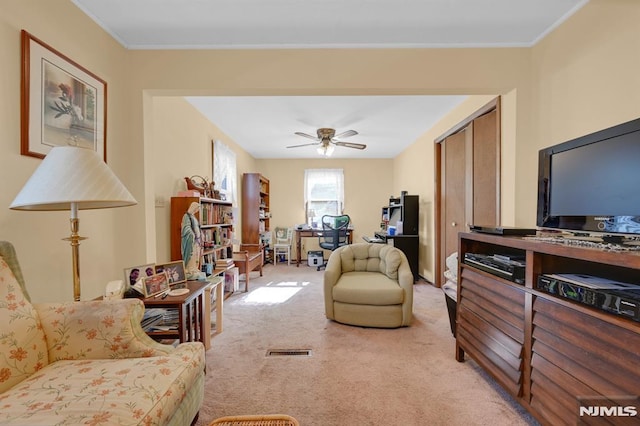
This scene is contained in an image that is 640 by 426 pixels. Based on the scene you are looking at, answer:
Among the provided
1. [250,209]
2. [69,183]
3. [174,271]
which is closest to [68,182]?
[69,183]

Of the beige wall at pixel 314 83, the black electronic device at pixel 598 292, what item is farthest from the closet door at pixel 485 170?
the black electronic device at pixel 598 292

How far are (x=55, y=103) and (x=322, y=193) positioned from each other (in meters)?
4.88

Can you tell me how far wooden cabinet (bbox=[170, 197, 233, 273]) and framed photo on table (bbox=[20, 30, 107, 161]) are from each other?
3.18ft

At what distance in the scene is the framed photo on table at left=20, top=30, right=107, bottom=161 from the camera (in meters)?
1.38

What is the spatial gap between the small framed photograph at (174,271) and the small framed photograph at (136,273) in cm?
8

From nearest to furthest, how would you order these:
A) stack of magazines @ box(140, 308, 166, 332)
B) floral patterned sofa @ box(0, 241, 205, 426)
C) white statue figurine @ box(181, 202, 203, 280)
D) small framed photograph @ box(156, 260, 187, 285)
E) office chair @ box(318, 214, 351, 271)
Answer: floral patterned sofa @ box(0, 241, 205, 426) < stack of magazines @ box(140, 308, 166, 332) < small framed photograph @ box(156, 260, 187, 285) < white statue figurine @ box(181, 202, 203, 280) < office chair @ box(318, 214, 351, 271)

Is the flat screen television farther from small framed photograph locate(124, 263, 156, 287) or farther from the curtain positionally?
the curtain

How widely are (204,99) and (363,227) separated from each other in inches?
164

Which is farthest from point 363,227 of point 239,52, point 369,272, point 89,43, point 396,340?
point 89,43

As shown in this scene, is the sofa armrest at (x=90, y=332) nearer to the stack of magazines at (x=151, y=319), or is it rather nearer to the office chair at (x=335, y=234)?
the stack of magazines at (x=151, y=319)

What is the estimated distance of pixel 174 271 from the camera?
2.00 meters

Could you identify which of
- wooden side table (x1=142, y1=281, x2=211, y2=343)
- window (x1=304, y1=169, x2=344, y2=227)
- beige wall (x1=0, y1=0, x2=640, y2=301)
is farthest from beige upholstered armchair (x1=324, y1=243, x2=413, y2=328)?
window (x1=304, y1=169, x2=344, y2=227)

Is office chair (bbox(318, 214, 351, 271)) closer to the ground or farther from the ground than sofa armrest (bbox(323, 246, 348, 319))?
farther from the ground

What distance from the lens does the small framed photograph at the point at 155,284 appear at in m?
1.75
